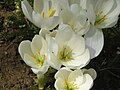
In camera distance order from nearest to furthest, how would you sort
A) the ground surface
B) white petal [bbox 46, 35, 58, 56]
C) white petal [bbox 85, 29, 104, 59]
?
white petal [bbox 46, 35, 58, 56]
white petal [bbox 85, 29, 104, 59]
the ground surface

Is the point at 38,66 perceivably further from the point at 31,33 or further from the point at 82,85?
the point at 31,33

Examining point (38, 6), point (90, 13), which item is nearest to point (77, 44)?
point (90, 13)

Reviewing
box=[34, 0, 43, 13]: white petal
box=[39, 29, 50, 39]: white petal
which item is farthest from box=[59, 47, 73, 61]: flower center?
box=[34, 0, 43, 13]: white petal

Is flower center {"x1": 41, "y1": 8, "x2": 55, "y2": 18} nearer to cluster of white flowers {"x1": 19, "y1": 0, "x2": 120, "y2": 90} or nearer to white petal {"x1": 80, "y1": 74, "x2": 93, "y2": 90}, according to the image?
cluster of white flowers {"x1": 19, "y1": 0, "x2": 120, "y2": 90}

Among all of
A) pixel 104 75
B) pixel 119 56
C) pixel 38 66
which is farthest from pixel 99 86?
pixel 38 66

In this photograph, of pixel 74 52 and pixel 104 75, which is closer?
pixel 74 52

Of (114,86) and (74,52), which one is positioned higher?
(74,52)

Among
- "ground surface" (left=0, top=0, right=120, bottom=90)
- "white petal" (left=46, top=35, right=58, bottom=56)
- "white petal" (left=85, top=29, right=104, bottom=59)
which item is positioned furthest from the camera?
"ground surface" (left=0, top=0, right=120, bottom=90)

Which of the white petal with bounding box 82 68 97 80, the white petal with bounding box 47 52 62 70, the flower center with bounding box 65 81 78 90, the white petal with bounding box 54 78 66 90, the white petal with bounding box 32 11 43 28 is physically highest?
the white petal with bounding box 32 11 43 28
